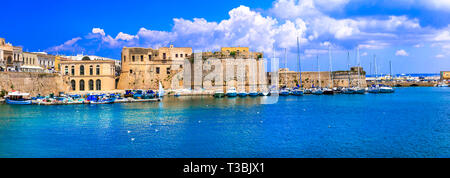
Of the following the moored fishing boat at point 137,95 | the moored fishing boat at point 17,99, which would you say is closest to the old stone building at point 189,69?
the moored fishing boat at point 137,95

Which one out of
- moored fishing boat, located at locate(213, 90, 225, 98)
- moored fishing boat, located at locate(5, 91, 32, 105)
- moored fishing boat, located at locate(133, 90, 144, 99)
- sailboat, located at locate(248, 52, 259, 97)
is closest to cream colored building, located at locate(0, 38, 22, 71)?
moored fishing boat, located at locate(5, 91, 32, 105)

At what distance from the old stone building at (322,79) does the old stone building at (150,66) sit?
15756 mm

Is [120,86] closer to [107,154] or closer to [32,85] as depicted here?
[32,85]

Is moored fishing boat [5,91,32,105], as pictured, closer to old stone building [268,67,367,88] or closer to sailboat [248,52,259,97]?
sailboat [248,52,259,97]

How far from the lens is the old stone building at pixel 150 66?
44.3 metres

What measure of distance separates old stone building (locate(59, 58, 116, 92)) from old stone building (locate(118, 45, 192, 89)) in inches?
124

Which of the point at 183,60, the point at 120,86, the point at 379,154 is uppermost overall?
the point at 183,60

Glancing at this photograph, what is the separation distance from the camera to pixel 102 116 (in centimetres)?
2183

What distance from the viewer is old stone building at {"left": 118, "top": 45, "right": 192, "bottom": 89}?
44.3 m

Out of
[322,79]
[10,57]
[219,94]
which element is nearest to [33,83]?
[10,57]

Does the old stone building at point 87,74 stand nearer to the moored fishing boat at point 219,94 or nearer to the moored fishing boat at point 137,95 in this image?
the moored fishing boat at point 137,95
